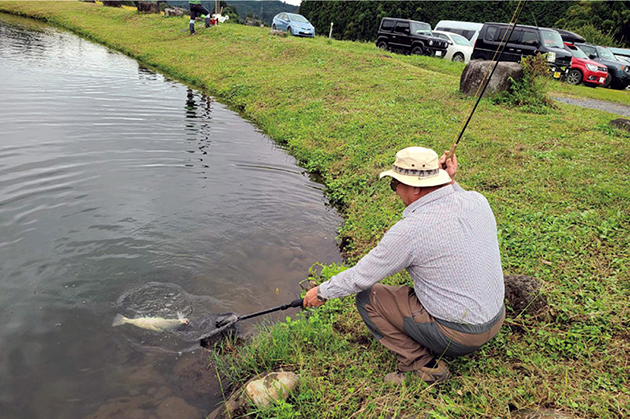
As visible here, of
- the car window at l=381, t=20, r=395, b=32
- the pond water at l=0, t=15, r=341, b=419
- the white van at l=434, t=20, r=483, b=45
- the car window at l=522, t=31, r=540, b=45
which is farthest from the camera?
the white van at l=434, t=20, r=483, b=45

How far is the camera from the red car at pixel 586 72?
621 inches

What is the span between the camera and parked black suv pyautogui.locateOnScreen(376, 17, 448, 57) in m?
19.9

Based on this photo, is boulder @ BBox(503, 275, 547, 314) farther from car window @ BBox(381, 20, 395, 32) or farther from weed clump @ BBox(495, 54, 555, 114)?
car window @ BBox(381, 20, 395, 32)

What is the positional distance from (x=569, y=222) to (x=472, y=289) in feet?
10.3

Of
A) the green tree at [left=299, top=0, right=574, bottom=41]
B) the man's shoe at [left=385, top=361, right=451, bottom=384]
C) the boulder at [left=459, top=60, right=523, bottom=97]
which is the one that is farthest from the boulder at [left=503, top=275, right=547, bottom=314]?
the green tree at [left=299, top=0, right=574, bottom=41]

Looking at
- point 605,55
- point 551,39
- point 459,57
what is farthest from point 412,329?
point 605,55

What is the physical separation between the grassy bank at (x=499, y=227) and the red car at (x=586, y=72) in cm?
657

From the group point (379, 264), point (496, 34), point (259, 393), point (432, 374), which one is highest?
point (496, 34)

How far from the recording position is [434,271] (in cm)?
280

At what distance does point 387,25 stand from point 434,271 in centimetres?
2098

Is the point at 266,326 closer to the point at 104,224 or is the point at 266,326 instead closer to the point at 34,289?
the point at 34,289

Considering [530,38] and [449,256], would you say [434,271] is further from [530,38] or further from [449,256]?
[530,38]

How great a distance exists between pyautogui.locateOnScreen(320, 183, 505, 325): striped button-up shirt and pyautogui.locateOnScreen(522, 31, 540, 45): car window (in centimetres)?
1608

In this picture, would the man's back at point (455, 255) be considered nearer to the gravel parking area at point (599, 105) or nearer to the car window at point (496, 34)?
the gravel parking area at point (599, 105)
